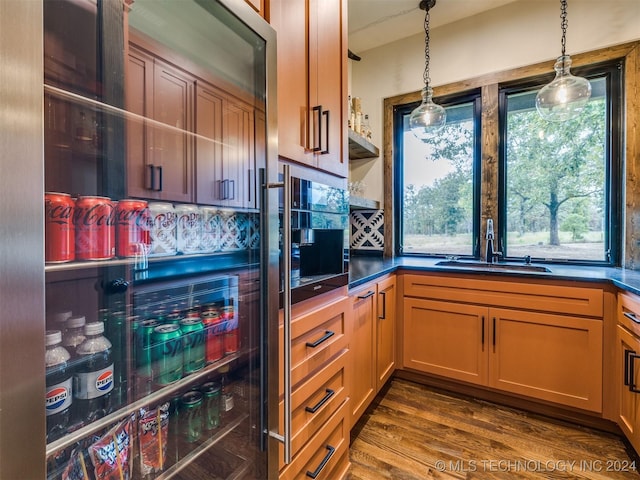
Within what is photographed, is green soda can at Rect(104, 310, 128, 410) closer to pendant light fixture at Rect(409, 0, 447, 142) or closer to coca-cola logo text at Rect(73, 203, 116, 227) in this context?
coca-cola logo text at Rect(73, 203, 116, 227)

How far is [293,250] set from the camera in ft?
3.41

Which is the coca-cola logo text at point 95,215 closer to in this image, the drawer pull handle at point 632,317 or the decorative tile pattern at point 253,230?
the decorative tile pattern at point 253,230

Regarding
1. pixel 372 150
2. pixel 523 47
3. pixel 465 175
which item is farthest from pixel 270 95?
pixel 523 47

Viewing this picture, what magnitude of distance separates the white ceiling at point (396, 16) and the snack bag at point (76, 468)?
9.69 ft

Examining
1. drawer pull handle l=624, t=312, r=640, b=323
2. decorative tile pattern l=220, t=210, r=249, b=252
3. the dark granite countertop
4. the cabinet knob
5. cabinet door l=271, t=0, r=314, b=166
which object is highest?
cabinet door l=271, t=0, r=314, b=166

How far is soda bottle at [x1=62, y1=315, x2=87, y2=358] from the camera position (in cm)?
64

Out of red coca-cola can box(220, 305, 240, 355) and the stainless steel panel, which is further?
red coca-cola can box(220, 305, 240, 355)

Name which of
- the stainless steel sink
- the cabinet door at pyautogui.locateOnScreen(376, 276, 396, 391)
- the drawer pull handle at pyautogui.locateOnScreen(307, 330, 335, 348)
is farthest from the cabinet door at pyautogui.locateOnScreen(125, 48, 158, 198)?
the stainless steel sink

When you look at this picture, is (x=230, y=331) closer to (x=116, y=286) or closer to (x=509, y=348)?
(x=116, y=286)

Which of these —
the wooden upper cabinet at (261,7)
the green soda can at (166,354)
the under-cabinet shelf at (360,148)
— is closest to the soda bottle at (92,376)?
the green soda can at (166,354)

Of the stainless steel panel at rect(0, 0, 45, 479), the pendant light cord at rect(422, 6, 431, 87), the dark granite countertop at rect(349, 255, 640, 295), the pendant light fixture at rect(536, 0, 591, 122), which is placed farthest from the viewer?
the pendant light cord at rect(422, 6, 431, 87)

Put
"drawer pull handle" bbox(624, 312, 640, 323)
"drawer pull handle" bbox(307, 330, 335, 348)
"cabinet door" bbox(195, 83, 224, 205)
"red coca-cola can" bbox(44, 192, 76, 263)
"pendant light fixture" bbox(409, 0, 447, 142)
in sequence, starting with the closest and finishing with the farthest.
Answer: "red coca-cola can" bbox(44, 192, 76, 263) < "cabinet door" bbox(195, 83, 224, 205) < "drawer pull handle" bbox(307, 330, 335, 348) < "drawer pull handle" bbox(624, 312, 640, 323) < "pendant light fixture" bbox(409, 0, 447, 142)

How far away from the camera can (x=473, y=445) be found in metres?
1.67

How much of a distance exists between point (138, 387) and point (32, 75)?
71 centimetres
